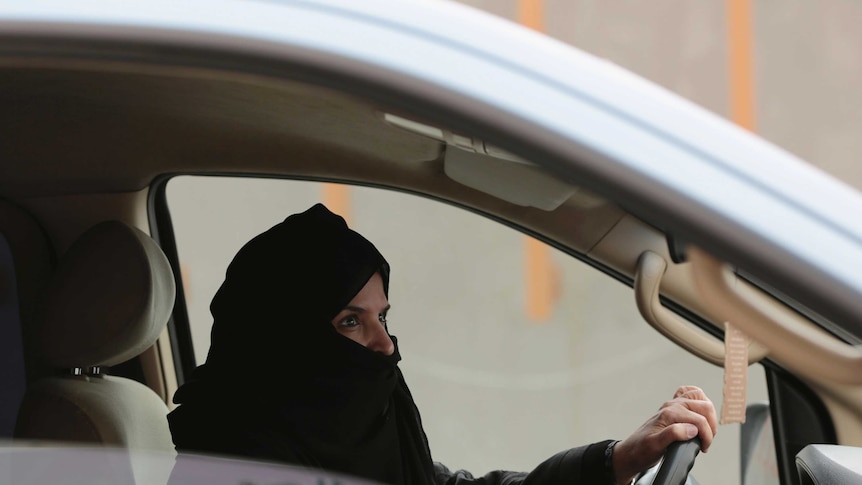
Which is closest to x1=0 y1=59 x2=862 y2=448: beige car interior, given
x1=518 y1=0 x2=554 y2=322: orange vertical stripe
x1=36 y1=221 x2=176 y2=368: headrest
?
x1=36 y1=221 x2=176 y2=368: headrest

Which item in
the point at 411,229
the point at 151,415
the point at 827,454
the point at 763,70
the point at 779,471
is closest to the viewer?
the point at 827,454

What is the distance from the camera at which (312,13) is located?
78 centimetres

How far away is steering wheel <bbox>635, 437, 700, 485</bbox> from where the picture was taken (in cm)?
138

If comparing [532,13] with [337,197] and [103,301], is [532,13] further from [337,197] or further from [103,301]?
[103,301]

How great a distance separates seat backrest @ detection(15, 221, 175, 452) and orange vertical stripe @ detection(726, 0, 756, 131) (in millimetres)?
5154

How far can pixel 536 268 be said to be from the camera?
121 inches

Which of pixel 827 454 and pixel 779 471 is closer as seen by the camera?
pixel 827 454

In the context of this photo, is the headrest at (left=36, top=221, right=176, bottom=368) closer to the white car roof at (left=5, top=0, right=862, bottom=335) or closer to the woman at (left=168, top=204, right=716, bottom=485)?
the woman at (left=168, top=204, right=716, bottom=485)

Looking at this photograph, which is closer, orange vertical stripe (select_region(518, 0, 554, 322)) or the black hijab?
the black hijab

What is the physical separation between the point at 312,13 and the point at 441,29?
109 millimetres

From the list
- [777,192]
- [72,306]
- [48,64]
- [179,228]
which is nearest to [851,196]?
[777,192]

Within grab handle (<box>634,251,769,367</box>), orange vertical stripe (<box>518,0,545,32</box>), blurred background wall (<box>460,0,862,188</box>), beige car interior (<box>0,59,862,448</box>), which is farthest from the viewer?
blurred background wall (<box>460,0,862,188</box>)

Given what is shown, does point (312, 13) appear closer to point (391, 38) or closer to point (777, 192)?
point (391, 38)

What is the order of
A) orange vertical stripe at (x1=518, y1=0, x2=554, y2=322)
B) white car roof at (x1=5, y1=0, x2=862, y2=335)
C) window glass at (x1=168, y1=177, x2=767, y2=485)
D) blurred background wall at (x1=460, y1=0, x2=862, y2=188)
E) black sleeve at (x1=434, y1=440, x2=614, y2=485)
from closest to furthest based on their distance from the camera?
1. white car roof at (x1=5, y1=0, x2=862, y2=335)
2. black sleeve at (x1=434, y1=440, x2=614, y2=485)
3. orange vertical stripe at (x1=518, y1=0, x2=554, y2=322)
4. window glass at (x1=168, y1=177, x2=767, y2=485)
5. blurred background wall at (x1=460, y1=0, x2=862, y2=188)
